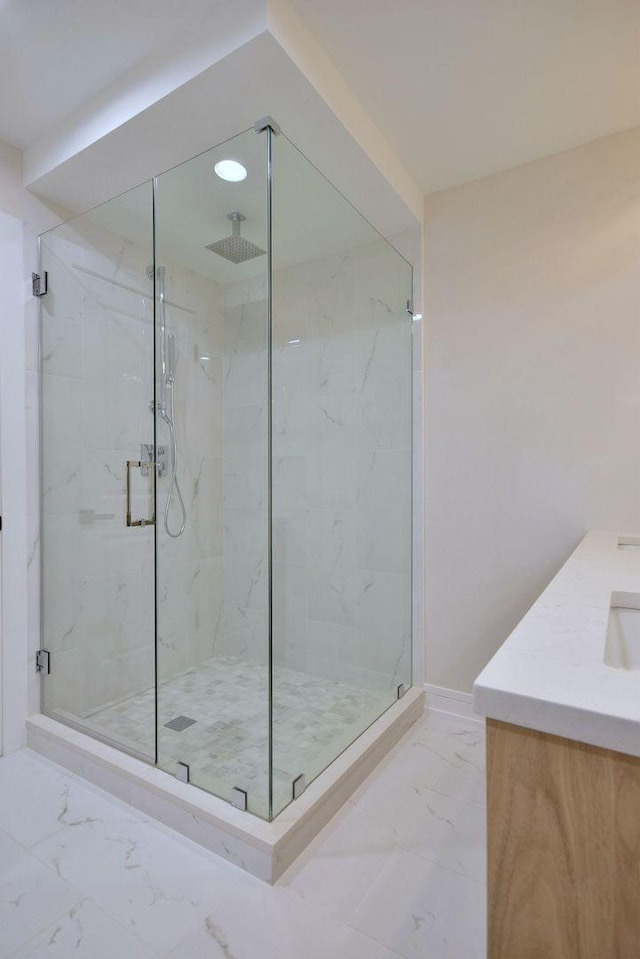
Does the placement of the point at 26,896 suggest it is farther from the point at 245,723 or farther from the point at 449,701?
the point at 449,701

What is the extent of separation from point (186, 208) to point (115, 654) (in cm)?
199

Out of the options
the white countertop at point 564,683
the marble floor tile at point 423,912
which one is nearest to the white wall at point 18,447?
the marble floor tile at point 423,912

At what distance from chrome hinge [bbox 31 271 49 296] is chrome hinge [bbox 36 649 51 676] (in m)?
1.55

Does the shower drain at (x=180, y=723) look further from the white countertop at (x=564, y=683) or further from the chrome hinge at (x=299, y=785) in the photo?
the white countertop at (x=564, y=683)

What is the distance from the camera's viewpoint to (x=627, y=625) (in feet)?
3.61

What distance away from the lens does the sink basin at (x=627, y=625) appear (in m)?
1.08

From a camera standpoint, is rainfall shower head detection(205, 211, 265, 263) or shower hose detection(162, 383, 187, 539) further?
shower hose detection(162, 383, 187, 539)

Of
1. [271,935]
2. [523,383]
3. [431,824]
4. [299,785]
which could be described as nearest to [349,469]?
[523,383]

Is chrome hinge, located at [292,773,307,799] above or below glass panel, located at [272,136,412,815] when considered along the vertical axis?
below

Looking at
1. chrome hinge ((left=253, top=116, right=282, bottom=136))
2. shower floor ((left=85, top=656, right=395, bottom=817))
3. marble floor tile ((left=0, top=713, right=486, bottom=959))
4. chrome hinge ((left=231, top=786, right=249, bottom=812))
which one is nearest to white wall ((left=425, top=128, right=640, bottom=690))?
shower floor ((left=85, top=656, right=395, bottom=817))

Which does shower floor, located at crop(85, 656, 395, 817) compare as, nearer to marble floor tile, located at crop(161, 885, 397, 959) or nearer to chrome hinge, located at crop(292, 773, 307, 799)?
chrome hinge, located at crop(292, 773, 307, 799)

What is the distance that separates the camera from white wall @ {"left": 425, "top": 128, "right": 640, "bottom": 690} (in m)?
1.94

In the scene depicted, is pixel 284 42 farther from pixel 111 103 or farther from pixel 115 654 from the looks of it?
pixel 115 654

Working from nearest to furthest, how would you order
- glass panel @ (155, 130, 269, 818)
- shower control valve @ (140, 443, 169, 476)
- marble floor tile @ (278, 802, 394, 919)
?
1. marble floor tile @ (278, 802, 394, 919)
2. glass panel @ (155, 130, 269, 818)
3. shower control valve @ (140, 443, 169, 476)
